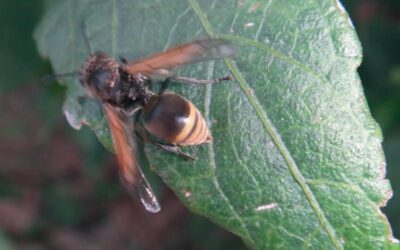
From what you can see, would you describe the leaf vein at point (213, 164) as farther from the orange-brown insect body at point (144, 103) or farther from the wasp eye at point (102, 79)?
the wasp eye at point (102, 79)

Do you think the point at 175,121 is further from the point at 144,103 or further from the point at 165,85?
the point at 144,103

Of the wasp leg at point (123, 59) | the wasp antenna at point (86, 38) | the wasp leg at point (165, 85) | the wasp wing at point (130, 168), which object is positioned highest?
the wasp antenna at point (86, 38)

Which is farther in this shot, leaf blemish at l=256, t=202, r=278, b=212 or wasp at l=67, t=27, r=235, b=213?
wasp at l=67, t=27, r=235, b=213

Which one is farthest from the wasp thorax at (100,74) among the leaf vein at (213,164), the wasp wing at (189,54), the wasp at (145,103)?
the leaf vein at (213,164)

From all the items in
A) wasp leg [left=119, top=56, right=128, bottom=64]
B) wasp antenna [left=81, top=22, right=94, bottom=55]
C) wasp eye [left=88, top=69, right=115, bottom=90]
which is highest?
wasp antenna [left=81, top=22, right=94, bottom=55]

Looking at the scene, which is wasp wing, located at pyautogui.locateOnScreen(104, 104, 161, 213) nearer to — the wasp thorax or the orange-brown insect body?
the orange-brown insect body

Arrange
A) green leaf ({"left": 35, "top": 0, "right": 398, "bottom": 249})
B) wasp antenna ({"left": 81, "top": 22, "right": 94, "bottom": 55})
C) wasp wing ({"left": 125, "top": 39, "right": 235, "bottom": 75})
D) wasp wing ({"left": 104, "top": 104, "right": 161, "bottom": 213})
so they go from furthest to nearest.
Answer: wasp antenna ({"left": 81, "top": 22, "right": 94, "bottom": 55}), wasp wing ({"left": 104, "top": 104, "right": 161, "bottom": 213}), wasp wing ({"left": 125, "top": 39, "right": 235, "bottom": 75}), green leaf ({"left": 35, "top": 0, "right": 398, "bottom": 249})

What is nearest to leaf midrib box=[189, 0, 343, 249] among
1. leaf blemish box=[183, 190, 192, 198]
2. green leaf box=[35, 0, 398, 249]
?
green leaf box=[35, 0, 398, 249]
